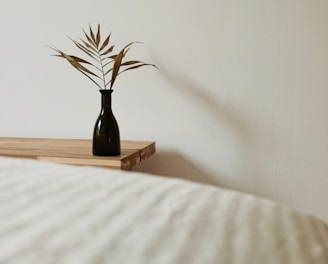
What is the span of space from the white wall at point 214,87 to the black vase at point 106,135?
12.1 inches

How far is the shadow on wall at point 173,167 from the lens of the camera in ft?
5.33

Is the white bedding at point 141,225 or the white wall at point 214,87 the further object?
the white wall at point 214,87

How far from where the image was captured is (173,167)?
5.41ft

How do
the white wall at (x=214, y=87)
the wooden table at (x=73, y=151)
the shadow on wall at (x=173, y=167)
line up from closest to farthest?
the wooden table at (x=73, y=151) → the white wall at (x=214, y=87) → the shadow on wall at (x=173, y=167)

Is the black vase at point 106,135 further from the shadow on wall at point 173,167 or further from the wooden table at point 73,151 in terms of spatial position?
the shadow on wall at point 173,167

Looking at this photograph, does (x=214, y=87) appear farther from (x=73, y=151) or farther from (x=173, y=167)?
(x=73, y=151)

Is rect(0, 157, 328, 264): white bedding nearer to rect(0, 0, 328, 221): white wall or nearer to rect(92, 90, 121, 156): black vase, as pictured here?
rect(92, 90, 121, 156): black vase

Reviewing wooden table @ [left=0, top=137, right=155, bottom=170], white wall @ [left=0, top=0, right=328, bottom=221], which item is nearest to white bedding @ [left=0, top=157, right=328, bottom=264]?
wooden table @ [left=0, top=137, right=155, bottom=170]

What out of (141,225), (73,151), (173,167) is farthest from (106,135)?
(141,225)

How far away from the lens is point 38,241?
0.38 m

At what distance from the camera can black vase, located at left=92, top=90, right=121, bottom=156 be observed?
1.31 meters

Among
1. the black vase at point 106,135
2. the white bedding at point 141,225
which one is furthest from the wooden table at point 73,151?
the white bedding at point 141,225

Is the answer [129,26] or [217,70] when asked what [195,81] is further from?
[129,26]

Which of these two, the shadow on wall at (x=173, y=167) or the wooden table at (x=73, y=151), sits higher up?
the wooden table at (x=73, y=151)
